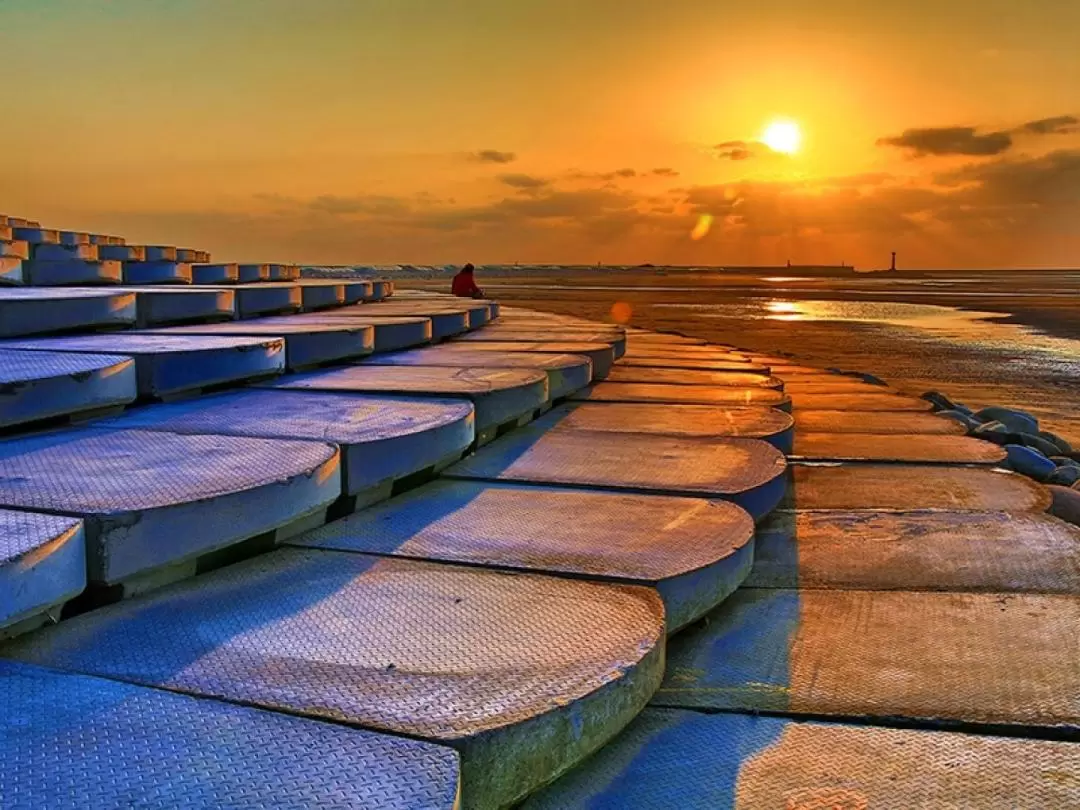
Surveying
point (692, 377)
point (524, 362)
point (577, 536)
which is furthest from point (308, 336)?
point (692, 377)

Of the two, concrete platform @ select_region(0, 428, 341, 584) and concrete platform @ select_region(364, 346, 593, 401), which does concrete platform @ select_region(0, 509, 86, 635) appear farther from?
concrete platform @ select_region(364, 346, 593, 401)

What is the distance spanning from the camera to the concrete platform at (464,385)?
342cm

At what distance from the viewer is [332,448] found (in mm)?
2432

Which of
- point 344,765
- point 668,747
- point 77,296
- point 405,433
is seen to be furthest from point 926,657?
point 77,296

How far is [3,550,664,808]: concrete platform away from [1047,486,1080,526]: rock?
7.35 feet

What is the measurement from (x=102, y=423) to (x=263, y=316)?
126 inches

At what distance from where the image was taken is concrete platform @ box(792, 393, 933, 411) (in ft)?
18.1

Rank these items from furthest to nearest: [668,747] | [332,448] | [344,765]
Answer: [332,448], [668,747], [344,765]

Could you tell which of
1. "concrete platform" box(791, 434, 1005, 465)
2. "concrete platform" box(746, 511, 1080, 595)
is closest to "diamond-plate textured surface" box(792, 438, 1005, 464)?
"concrete platform" box(791, 434, 1005, 465)

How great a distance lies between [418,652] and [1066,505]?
2878mm

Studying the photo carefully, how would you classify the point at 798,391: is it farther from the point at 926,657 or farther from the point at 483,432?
the point at 926,657

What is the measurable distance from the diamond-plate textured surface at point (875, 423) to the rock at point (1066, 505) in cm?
97

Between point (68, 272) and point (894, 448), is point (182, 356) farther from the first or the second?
point (68, 272)

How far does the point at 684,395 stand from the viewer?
15.7ft
